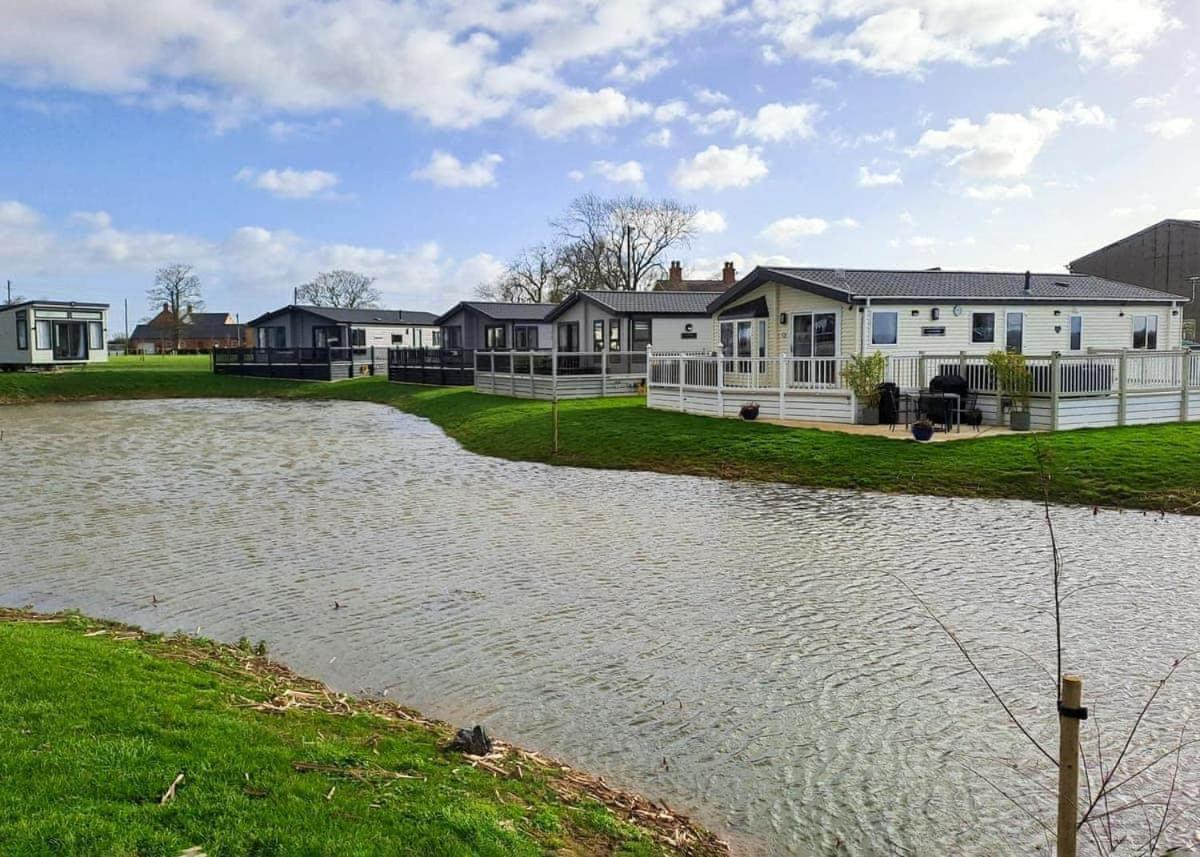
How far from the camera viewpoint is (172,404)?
122 feet

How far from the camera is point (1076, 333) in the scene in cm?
2595

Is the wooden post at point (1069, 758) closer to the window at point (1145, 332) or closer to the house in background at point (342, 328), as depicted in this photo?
the window at point (1145, 332)

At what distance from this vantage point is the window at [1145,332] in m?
27.0

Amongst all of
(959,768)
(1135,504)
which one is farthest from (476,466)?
(959,768)

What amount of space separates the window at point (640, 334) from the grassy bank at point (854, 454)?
7.48m

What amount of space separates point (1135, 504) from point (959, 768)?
9.39 meters

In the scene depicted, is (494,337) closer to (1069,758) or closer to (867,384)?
(867,384)

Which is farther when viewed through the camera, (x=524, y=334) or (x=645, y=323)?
(x=524, y=334)

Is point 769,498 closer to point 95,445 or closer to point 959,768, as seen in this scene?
point 959,768

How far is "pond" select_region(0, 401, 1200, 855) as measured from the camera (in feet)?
16.9

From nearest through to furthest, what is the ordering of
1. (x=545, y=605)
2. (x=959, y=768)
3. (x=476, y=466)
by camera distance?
(x=959, y=768) → (x=545, y=605) → (x=476, y=466)

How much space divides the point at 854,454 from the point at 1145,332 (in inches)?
616

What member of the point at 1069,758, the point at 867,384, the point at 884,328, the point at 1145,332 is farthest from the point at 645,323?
the point at 1069,758

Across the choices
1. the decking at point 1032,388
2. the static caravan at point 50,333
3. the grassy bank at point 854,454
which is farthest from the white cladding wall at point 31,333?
the decking at point 1032,388
